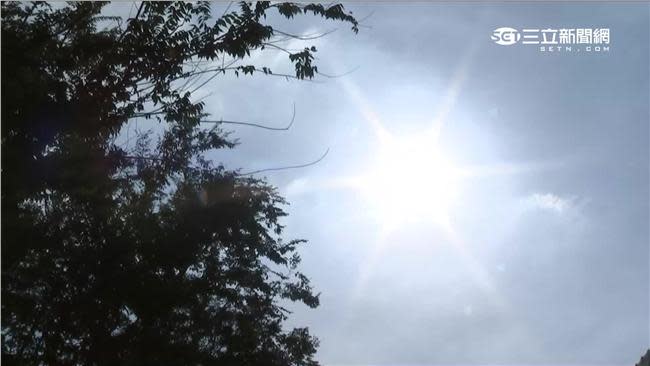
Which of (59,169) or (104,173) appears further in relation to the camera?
(104,173)

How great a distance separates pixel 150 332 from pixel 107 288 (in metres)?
1.24

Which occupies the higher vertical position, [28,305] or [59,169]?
[59,169]

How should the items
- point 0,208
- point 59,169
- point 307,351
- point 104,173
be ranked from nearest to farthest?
point 0,208 < point 59,169 < point 104,173 < point 307,351

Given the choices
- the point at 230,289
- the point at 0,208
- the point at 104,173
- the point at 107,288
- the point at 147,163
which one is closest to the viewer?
the point at 0,208

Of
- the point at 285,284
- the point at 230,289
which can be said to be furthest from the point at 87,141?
the point at 285,284

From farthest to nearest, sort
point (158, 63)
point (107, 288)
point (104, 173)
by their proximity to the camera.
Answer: point (107, 288)
point (104, 173)
point (158, 63)

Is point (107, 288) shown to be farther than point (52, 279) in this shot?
Yes

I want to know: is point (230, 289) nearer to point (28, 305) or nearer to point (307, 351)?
point (307, 351)

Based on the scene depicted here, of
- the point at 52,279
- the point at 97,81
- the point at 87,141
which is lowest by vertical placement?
the point at 52,279

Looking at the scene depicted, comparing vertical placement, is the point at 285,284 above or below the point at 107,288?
above

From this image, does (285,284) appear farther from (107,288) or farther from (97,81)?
(97,81)

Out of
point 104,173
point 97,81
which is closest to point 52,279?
point 104,173

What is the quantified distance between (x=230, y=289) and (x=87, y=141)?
606 centimetres

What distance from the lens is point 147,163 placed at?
950 centimetres
